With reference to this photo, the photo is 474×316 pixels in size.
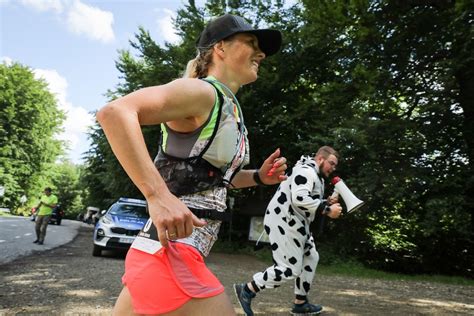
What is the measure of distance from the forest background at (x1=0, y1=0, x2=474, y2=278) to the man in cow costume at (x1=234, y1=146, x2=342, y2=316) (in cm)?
646

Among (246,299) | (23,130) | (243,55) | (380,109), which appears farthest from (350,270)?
(23,130)

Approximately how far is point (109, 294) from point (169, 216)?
5054 mm

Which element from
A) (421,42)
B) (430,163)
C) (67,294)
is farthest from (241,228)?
(67,294)

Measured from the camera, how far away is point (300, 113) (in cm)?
1330

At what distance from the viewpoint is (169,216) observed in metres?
1.21

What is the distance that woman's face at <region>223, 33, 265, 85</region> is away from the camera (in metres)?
1.73

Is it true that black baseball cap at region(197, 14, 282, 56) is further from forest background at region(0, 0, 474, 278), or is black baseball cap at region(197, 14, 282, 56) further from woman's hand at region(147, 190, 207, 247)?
forest background at region(0, 0, 474, 278)

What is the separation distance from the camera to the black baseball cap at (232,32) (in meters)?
1.72

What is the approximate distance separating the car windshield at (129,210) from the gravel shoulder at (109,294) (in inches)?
87.8

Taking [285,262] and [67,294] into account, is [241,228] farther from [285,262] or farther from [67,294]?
[285,262]

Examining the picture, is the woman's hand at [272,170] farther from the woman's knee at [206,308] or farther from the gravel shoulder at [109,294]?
the gravel shoulder at [109,294]

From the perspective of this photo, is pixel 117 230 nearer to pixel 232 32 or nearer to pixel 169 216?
pixel 232 32

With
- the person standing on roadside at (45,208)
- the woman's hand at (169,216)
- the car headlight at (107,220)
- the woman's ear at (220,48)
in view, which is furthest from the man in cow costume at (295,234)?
the person standing on roadside at (45,208)

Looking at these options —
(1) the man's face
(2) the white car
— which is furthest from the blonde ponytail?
(2) the white car
